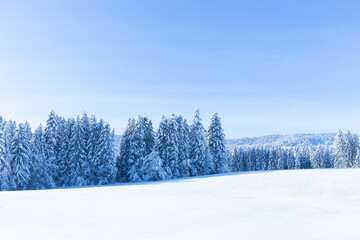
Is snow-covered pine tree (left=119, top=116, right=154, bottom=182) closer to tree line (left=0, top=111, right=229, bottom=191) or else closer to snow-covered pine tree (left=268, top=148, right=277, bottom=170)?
tree line (left=0, top=111, right=229, bottom=191)

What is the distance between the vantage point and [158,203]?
9859 millimetres

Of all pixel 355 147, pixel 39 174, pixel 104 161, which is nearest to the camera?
pixel 39 174

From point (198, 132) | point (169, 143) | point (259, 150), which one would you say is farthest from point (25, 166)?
point (259, 150)

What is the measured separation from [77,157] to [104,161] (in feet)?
16.5

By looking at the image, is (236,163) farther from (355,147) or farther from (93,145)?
(93,145)

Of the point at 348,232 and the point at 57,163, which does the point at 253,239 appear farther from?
the point at 57,163

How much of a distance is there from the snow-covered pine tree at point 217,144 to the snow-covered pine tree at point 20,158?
98.2 ft

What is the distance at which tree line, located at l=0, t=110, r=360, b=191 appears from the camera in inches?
1560

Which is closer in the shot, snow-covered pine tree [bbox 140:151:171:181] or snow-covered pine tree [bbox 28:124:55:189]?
snow-covered pine tree [bbox 140:151:171:181]

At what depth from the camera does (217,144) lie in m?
45.7

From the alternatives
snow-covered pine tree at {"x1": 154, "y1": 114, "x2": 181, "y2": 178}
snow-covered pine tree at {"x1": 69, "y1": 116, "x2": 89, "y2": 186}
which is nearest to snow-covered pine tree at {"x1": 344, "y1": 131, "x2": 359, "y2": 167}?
snow-covered pine tree at {"x1": 154, "y1": 114, "x2": 181, "y2": 178}

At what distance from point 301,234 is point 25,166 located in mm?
41461

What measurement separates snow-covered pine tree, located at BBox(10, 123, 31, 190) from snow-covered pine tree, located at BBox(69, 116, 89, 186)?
6494 millimetres

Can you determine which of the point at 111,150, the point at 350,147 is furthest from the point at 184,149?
the point at 350,147
